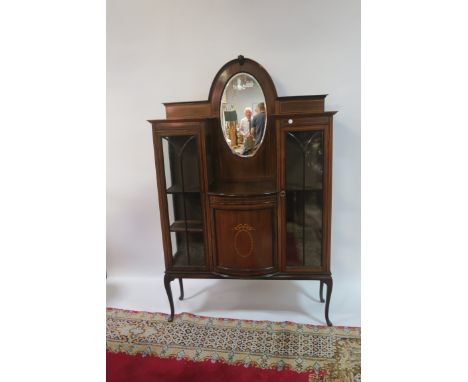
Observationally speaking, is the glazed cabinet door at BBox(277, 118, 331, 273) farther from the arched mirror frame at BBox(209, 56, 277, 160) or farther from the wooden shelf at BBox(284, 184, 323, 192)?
the arched mirror frame at BBox(209, 56, 277, 160)

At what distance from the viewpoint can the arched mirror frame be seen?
5.64 feet

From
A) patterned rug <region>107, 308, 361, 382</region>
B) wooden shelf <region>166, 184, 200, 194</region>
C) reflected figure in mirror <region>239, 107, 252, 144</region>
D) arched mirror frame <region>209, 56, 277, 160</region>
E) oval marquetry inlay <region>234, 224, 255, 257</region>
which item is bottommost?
patterned rug <region>107, 308, 361, 382</region>

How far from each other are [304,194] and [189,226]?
2.30 feet

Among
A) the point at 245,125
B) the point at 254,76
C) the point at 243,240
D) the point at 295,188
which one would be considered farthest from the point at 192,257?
the point at 254,76

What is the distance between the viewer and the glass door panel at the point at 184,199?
163 cm

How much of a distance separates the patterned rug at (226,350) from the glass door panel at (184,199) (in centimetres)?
41

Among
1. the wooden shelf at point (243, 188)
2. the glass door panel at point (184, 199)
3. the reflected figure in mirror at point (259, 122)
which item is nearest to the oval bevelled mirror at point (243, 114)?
the reflected figure in mirror at point (259, 122)

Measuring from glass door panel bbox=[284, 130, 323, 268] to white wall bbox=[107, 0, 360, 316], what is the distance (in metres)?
0.45

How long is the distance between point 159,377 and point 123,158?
1.44 m

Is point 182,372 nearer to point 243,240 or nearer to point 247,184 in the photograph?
point 243,240

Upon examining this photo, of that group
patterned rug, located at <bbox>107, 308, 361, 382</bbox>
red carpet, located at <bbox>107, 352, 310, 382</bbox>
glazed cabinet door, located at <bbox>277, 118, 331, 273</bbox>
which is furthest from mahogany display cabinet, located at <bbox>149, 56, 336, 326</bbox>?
red carpet, located at <bbox>107, 352, 310, 382</bbox>

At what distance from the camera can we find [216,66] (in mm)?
1876

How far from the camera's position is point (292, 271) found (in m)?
1.65
